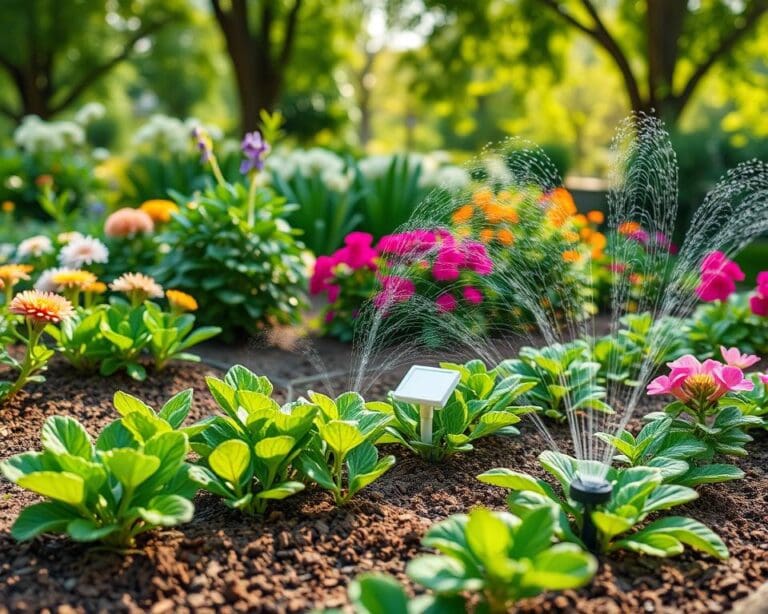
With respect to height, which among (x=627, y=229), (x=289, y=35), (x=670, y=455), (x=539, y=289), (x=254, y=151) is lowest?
(x=539, y=289)

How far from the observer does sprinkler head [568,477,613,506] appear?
76.3 inches

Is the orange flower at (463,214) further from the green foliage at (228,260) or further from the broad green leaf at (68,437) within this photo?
the broad green leaf at (68,437)

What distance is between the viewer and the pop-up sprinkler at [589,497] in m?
1.94

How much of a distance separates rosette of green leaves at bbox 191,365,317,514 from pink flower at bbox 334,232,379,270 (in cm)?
216

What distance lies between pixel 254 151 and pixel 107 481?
253 cm

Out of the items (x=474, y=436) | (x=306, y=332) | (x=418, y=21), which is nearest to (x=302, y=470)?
(x=474, y=436)

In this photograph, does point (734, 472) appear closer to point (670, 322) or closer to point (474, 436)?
point (474, 436)

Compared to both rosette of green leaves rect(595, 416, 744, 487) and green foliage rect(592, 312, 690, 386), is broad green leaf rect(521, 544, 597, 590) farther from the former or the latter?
green foliage rect(592, 312, 690, 386)

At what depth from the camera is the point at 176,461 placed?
1975 millimetres

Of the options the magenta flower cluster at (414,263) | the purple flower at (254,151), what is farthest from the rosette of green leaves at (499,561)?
the purple flower at (254,151)

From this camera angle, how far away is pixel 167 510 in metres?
1.88

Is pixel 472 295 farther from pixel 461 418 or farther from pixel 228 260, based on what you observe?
pixel 461 418

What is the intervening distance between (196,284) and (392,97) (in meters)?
33.3

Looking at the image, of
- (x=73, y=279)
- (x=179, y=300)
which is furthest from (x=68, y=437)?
(x=179, y=300)
